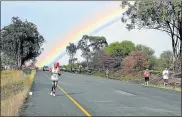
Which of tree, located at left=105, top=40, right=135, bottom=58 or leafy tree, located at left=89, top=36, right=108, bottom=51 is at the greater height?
leafy tree, located at left=89, top=36, right=108, bottom=51

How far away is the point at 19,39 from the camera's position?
242 ft

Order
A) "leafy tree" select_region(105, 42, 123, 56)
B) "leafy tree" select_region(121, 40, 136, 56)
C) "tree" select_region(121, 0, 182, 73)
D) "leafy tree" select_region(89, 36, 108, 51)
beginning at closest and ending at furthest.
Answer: "tree" select_region(121, 0, 182, 73), "leafy tree" select_region(105, 42, 123, 56), "leafy tree" select_region(121, 40, 136, 56), "leafy tree" select_region(89, 36, 108, 51)

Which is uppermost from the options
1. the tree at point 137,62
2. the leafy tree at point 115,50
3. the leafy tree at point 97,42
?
the leafy tree at point 97,42

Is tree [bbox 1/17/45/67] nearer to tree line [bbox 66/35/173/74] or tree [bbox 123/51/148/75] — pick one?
tree line [bbox 66/35/173/74]

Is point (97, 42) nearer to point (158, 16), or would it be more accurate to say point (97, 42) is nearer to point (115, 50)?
point (115, 50)

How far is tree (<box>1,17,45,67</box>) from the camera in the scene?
241 feet

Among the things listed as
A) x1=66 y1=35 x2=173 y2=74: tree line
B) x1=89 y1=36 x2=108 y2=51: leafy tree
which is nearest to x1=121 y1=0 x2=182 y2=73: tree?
x1=66 y1=35 x2=173 y2=74: tree line

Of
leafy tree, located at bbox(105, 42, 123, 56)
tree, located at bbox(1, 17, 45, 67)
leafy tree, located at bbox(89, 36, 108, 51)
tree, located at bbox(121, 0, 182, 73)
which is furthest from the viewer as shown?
leafy tree, located at bbox(89, 36, 108, 51)

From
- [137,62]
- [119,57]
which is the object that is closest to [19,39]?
[119,57]

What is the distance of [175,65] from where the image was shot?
44.8 metres

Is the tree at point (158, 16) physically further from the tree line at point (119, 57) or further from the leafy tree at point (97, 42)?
the leafy tree at point (97, 42)

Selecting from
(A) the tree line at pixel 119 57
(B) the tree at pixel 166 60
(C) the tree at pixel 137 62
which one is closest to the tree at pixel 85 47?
(A) the tree line at pixel 119 57

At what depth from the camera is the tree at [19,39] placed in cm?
7356

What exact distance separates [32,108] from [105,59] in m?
59.3
